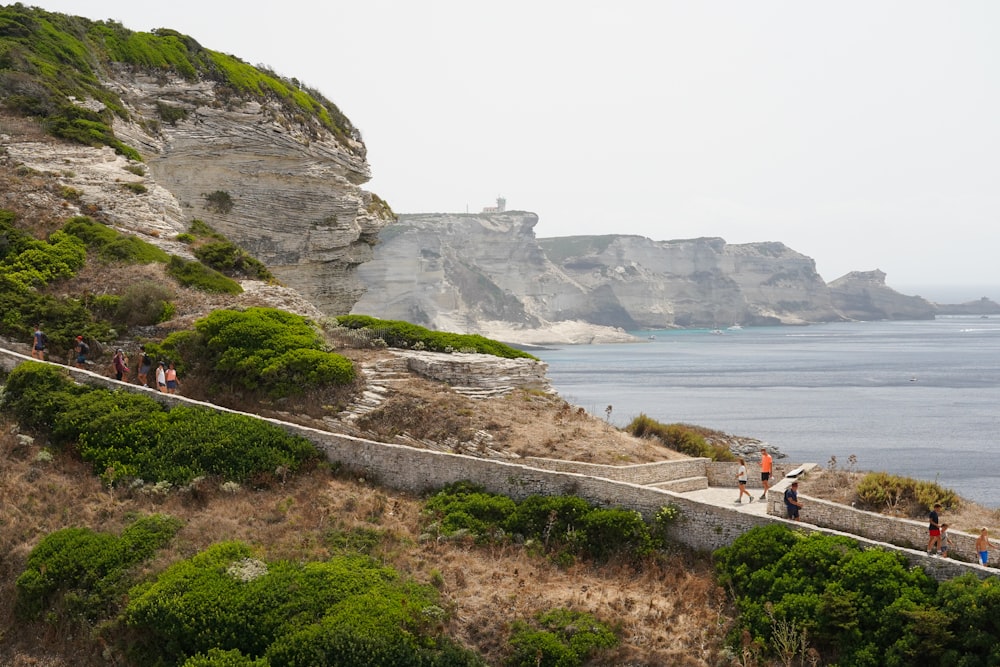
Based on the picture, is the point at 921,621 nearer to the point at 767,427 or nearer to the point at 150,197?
the point at 150,197

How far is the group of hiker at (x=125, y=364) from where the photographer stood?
22172mm

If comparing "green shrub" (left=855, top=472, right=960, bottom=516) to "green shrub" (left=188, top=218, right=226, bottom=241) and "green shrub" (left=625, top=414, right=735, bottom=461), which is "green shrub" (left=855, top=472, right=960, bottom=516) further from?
"green shrub" (left=188, top=218, right=226, bottom=241)

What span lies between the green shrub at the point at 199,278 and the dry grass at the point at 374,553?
914 cm

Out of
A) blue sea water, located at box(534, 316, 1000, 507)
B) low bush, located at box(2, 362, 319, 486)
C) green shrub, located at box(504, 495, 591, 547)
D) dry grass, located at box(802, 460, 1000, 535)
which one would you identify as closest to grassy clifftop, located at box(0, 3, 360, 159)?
low bush, located at box(2, 362, 319, 486)

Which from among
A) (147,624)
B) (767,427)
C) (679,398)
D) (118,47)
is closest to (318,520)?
(147,624)

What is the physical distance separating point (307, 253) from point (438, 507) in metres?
24.6

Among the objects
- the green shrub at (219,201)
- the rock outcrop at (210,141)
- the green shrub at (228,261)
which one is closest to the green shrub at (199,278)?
the green shrub at (228,261)

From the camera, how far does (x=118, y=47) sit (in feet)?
133

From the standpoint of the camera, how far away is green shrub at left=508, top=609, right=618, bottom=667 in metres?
13.3

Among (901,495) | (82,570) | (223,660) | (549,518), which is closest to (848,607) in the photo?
(901,495)

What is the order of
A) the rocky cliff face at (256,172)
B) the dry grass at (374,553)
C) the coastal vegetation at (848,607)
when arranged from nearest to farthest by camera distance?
the coastal vegetation at (848,607) → the dry grass at (374,553) → the rocky cliff face at (256,172)

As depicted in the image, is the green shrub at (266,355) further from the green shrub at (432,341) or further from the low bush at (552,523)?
the low bush at (552,523)

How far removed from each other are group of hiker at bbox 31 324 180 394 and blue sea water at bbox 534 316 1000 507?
1329 inches

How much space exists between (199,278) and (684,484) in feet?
55.5
